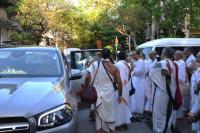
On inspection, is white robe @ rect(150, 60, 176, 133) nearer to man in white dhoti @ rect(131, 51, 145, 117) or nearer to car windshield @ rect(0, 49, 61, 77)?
car windshield @ rect(0, 49, 61, 77)

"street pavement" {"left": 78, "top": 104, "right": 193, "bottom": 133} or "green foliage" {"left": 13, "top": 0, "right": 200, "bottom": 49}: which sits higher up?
"green foliage" {"left": 13, "top": 0, "right": 200, "bottom": 49}

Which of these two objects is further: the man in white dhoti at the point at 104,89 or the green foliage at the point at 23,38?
the green foliage at the point at 23,38

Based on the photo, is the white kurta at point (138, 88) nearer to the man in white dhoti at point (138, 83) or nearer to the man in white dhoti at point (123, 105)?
the man in white dhoti at point (138, 83)

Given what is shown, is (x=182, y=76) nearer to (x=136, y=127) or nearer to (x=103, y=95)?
(x=136, y=127)

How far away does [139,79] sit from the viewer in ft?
41.8

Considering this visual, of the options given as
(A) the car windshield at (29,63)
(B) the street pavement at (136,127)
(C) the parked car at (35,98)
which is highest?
(A) the car windshield at (29,63)

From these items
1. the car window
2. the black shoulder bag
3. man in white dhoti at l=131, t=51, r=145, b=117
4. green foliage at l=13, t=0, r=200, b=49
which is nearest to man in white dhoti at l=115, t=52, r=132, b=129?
man in white dhoti at l=131, t=51, r=145, b=117

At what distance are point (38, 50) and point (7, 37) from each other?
43774 millimetres

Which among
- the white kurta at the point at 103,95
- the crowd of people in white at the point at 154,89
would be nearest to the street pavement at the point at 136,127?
the crowd of people in white at the point at 154,89

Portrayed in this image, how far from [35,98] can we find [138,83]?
24.5ft

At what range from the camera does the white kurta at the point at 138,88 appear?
12.5 metres

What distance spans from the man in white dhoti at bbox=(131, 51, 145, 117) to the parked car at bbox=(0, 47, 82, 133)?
5.42 meters

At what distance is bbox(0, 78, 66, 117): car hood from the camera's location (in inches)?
204

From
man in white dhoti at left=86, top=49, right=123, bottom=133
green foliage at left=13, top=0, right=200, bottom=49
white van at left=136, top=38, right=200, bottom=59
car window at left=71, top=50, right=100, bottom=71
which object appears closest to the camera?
man in white dhoti at left=86, top=49, right=123, bottom=133
